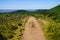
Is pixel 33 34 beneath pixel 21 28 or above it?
above

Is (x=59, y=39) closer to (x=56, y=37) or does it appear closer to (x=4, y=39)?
(x=56, y=37)

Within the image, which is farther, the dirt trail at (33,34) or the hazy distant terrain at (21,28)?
the hazy distant terrain at (21,28)

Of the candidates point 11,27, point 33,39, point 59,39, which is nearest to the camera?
point 59,39

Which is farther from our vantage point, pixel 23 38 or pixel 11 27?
pixel 11 27

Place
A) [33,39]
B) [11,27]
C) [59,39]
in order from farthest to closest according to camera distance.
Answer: [11,27] < [33,39] < [59,39]

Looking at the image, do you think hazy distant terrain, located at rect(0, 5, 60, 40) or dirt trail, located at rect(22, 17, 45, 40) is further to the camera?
hazy distant terrain, located at rect(0, 5, 60, 40)

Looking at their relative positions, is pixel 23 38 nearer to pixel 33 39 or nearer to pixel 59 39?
pixel 33 39

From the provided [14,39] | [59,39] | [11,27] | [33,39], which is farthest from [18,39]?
[11,27]

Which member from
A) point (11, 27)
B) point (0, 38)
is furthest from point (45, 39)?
point (11, 27)

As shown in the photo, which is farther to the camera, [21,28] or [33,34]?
[21,28]
